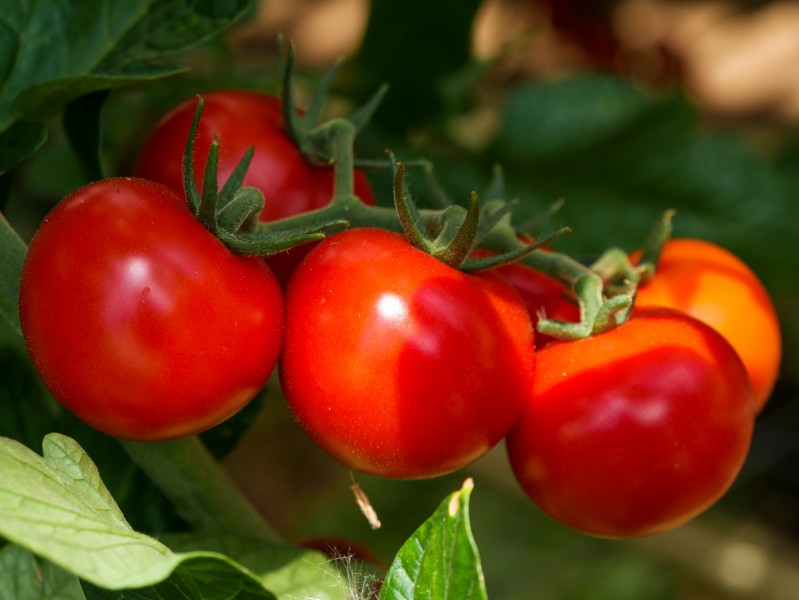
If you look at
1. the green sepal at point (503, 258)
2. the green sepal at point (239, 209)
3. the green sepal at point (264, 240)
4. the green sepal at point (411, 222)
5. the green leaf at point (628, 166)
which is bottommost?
the green leaf at point (628, 166)

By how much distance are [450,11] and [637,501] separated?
2.08 ft

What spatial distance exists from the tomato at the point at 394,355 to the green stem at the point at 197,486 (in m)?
0.11

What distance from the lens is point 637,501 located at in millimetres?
587

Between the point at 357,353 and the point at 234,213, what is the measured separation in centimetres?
10

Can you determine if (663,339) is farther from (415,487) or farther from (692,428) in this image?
(415,487)

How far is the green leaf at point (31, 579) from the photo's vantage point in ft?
1.97

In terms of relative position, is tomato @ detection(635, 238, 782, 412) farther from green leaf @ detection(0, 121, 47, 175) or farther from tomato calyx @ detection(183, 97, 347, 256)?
green leaf @ detection(0, 121, 47, 175)

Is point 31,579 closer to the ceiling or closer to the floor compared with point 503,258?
closer to the floor

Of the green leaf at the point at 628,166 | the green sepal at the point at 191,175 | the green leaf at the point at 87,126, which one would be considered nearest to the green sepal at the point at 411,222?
the green sepal at the point at 191,175

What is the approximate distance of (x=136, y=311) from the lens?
0.49m

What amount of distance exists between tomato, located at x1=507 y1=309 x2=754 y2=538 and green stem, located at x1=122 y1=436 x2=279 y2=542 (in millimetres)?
202

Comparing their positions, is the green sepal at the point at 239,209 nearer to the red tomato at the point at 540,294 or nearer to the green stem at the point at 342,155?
the green stem at the point at 342,155

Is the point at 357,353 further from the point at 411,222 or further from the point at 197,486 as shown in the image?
the point at 197,486

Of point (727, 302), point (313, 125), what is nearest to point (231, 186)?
point (313, 125)
